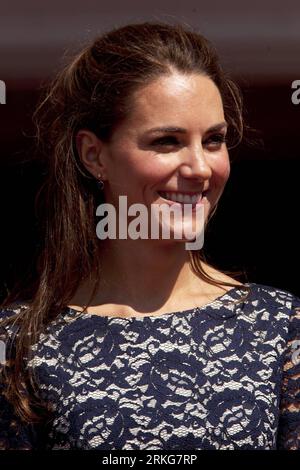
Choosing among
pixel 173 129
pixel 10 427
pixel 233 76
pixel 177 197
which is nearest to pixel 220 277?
pixel 177 197

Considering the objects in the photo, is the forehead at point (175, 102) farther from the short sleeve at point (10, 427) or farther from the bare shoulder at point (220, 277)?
the short sleeve at point (10, 427)

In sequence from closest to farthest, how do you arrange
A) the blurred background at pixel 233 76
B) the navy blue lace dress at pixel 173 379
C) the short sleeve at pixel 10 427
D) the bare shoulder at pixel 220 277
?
the navy blue lace dress at pixel 173 379 < the short sleeve at pixel 10 427 < the bare shoulder at pixel 220 277 < the blurred background at pixel 233 76

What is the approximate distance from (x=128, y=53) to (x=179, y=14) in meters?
0.56

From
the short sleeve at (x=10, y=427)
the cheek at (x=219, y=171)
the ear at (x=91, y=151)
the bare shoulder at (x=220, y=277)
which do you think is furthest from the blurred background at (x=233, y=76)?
the short sleeve at (x=10, y=427)

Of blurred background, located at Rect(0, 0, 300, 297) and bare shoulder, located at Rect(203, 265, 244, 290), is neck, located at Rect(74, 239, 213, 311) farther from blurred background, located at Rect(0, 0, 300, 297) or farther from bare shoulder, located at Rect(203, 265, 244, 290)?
blurred background, located at Rect(0, 0, 300, 297)

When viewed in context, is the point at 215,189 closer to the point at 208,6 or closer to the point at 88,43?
the point at 88,43

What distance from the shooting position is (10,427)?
2227 millimetres

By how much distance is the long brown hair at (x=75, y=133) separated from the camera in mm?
2205

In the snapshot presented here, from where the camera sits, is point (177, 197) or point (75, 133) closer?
point (177, 197)

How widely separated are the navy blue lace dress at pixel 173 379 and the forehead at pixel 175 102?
38cm

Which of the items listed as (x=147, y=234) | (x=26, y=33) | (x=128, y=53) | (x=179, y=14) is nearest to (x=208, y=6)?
(x=179, y=14)

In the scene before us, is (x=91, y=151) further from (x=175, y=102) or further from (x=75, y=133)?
(x=175, y=102)

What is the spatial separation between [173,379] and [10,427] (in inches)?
13.5

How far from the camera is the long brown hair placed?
221 centimetres
